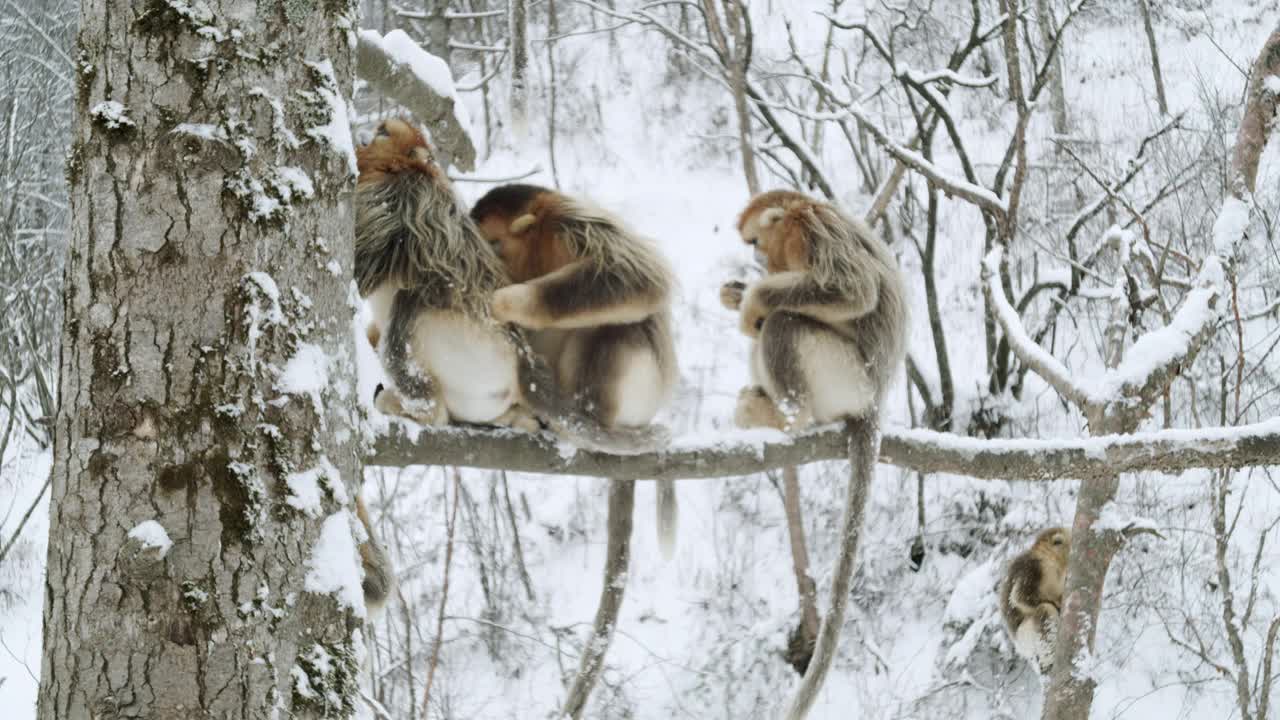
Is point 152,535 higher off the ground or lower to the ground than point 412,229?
lower

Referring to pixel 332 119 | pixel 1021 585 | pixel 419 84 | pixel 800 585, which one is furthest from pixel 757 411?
pixel 800 585

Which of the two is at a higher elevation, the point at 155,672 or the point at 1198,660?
the point at 155,672

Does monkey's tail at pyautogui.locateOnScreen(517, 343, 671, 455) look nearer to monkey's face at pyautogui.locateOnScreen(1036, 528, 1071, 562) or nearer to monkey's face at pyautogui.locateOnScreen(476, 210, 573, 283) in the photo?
monkey's face at pyautogui.locateOnScreen(476, 210, 573, 283)

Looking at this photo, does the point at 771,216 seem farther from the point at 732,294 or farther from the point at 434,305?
the point at 434,305

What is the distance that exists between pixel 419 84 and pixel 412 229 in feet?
1.28

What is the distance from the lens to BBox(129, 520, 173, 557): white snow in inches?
55.4

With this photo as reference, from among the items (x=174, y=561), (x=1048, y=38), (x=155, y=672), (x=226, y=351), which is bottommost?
(x=155, y=672)

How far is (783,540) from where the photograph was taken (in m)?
8.78

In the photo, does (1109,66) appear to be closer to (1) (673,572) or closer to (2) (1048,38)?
(2) (1048,38)

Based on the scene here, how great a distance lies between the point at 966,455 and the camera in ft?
9.57

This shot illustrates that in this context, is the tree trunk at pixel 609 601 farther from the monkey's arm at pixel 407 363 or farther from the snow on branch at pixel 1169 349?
the snow on branch at pixel 1169 349

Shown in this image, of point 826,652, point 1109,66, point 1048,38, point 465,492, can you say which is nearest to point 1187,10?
point 1109,66

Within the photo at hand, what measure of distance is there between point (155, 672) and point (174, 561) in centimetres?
13

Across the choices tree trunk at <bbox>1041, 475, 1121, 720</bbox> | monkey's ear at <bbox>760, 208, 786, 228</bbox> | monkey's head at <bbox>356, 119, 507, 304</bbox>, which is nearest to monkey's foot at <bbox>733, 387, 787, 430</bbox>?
monkey's ear at <bbox>760, 208, 786, 228</bbox>
